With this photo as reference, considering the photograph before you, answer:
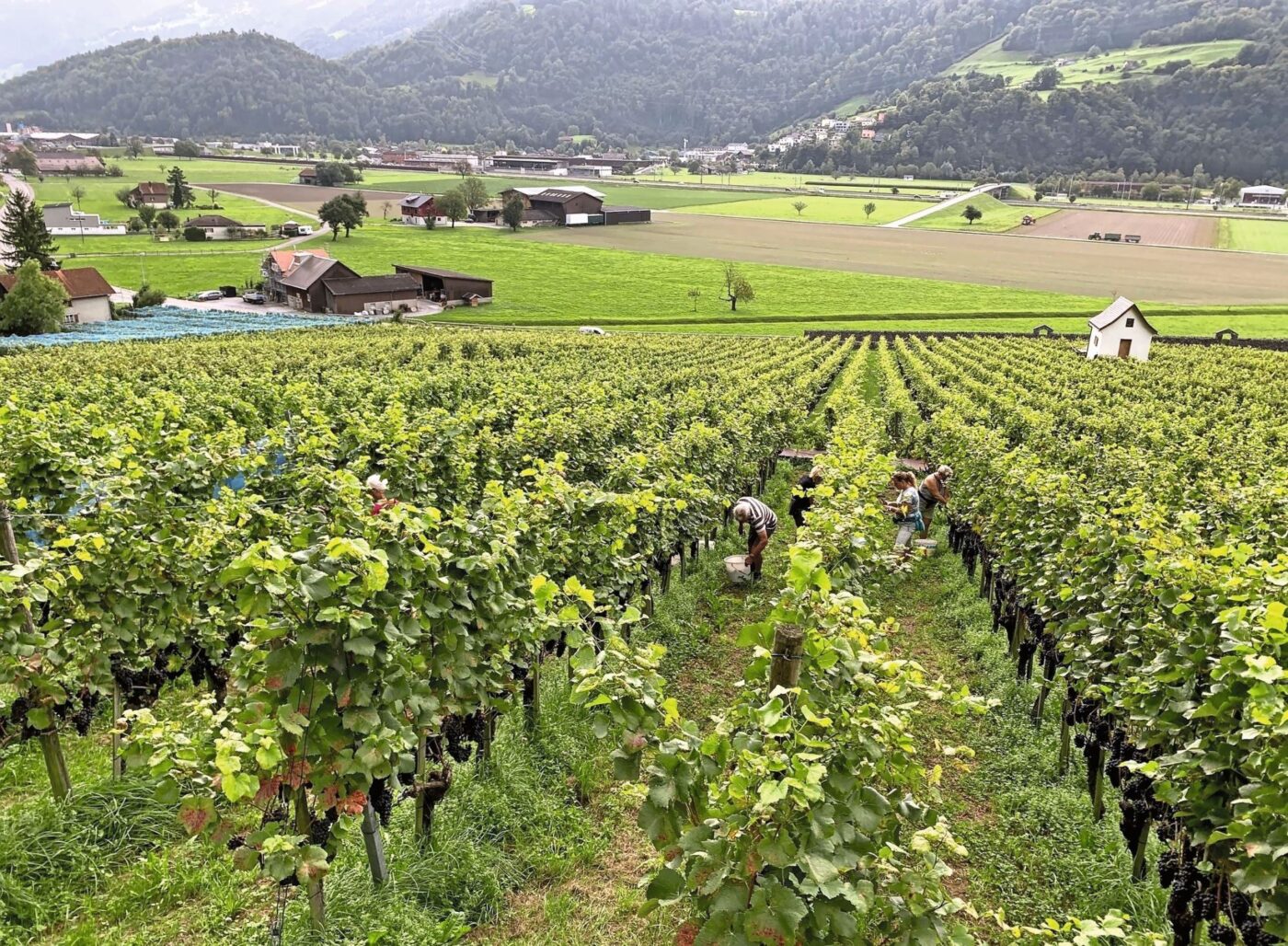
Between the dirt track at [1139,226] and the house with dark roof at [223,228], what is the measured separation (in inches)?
4199

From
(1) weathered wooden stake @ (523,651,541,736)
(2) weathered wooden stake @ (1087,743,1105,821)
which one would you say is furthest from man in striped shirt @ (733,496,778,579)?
(2) weathered wooden stake @ (1087,743,1105,821)

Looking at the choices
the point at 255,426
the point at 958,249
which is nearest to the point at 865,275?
the point at 958,249

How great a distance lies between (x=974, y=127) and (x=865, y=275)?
500 ft

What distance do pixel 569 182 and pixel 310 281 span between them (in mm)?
115112

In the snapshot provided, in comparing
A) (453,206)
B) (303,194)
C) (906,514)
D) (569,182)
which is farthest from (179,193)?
(906,514)

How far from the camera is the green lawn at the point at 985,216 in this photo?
11725 cm

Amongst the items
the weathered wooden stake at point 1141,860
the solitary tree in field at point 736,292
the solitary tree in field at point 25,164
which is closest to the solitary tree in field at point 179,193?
the solitary tree in field at point 25,164

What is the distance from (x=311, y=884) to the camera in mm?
5031

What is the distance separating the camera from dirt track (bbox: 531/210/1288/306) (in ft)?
240

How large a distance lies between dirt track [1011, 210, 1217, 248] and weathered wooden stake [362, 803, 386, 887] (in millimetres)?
123828

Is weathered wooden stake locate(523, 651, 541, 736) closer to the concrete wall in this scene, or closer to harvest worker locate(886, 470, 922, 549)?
harvest worker locate(886, 470, 922, 549)

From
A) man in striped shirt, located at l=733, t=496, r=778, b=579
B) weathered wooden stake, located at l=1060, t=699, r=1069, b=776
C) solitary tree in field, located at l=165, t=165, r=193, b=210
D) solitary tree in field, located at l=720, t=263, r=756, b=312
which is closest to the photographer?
weathered wooden stake, located at l=1060, t=699, r=1069, b=776

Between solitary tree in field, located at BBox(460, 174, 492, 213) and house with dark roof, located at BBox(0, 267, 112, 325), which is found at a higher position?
solitary tree in field, located at BBox(460, 174, 492, 213)

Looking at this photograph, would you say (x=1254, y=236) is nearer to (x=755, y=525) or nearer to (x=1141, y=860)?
(x=755, y=525)
